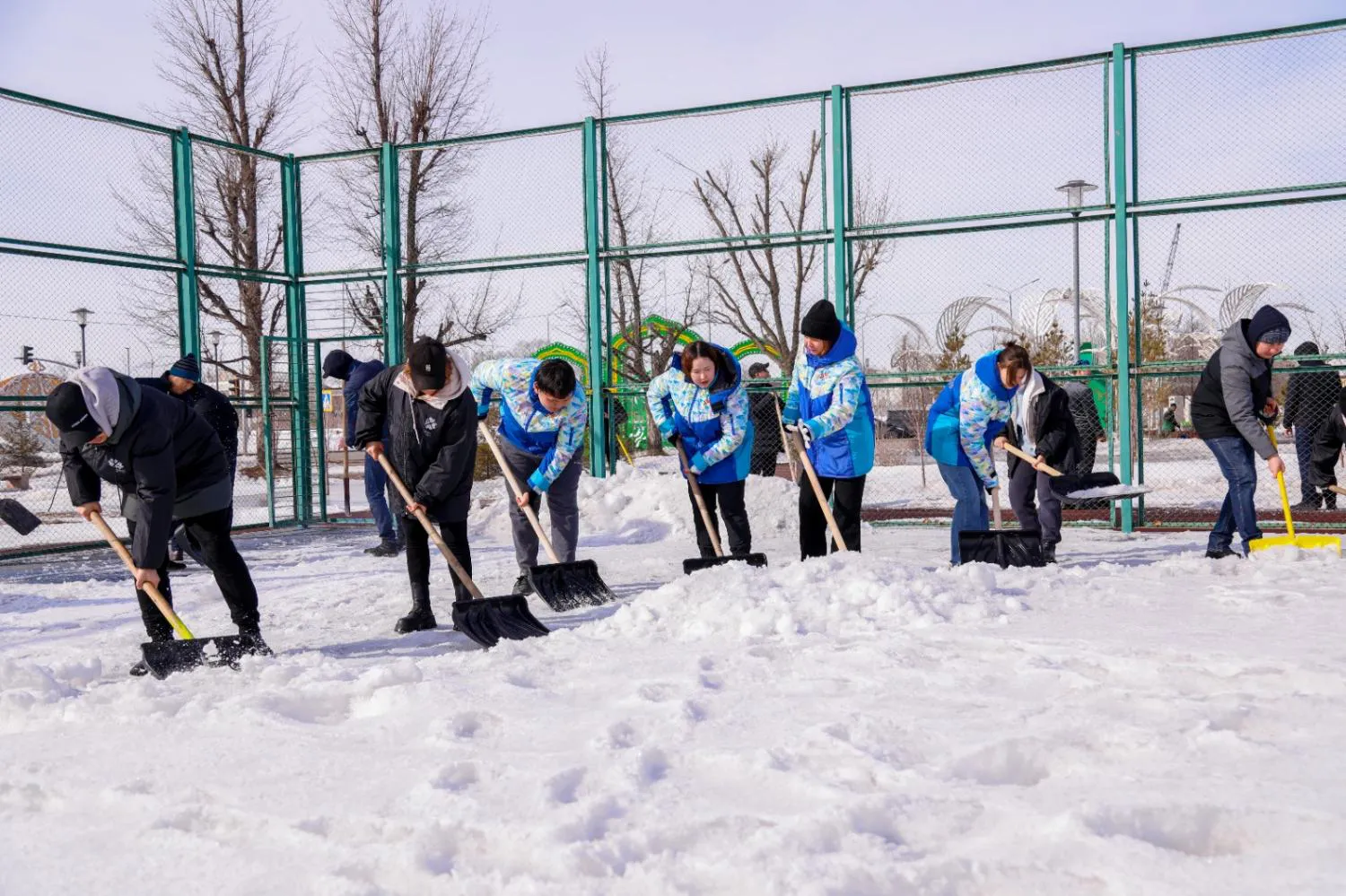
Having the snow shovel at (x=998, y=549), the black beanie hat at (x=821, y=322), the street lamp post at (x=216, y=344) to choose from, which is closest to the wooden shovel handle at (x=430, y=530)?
the black beanie hat at (x=821, y=322)

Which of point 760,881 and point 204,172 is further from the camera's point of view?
point 204,172

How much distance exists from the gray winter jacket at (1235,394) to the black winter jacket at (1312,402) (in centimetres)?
529

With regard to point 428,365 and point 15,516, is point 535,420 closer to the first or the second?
point 428,365

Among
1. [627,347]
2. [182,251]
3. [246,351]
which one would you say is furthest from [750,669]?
[246,351]

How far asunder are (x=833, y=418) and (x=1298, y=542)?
9.81 feet

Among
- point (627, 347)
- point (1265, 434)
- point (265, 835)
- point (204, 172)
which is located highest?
point (204, 172)

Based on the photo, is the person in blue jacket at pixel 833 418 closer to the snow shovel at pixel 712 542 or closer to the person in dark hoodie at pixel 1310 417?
the snow shovel at pixel 712 542

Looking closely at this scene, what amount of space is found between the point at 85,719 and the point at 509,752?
5.28 feet

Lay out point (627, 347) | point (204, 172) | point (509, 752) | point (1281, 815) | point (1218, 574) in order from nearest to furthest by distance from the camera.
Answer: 1. point (1281, 815)
2. point (509, 752)
3. point (1218, 574)
4. point (627, 347)
5. point (204, 172)

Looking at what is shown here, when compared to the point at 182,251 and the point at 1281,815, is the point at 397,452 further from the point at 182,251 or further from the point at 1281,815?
the point at 182,251

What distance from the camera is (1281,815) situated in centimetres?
268

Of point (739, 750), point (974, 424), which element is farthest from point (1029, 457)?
point (739, 750)

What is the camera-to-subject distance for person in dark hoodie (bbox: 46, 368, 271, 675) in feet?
14.4

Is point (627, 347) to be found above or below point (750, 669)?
above
